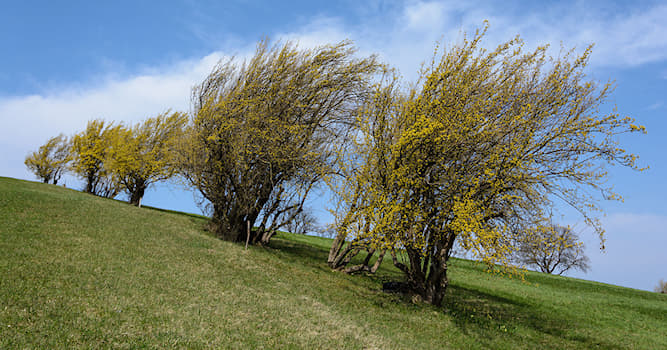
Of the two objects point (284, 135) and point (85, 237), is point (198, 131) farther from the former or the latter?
point (85, 237)

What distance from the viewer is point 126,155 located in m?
46.4

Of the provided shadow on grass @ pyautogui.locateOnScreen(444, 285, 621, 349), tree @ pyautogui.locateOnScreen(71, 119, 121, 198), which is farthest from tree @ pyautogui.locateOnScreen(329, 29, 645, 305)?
tree @ pyautogui.locateOnScreen(71, 119, 121, 198)

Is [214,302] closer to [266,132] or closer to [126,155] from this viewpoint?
[266,132]

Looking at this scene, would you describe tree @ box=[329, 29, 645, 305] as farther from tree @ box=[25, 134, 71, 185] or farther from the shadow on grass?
tree @ box=[25, 134, 71, 185]

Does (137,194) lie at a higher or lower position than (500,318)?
higher

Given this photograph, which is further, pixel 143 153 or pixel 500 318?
pixel 143 153

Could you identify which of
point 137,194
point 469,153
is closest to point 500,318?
point 469,153

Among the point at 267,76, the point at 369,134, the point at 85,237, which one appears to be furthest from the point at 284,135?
the point at 85,237

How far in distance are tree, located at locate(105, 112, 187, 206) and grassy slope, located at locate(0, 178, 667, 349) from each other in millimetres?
19230

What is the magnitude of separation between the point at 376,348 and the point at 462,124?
920 cm

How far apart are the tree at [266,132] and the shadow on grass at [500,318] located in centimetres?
1094

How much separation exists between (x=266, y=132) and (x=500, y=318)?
16689 mm

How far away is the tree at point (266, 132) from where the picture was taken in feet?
83.0

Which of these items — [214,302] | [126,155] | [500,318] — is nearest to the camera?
[214,302]
